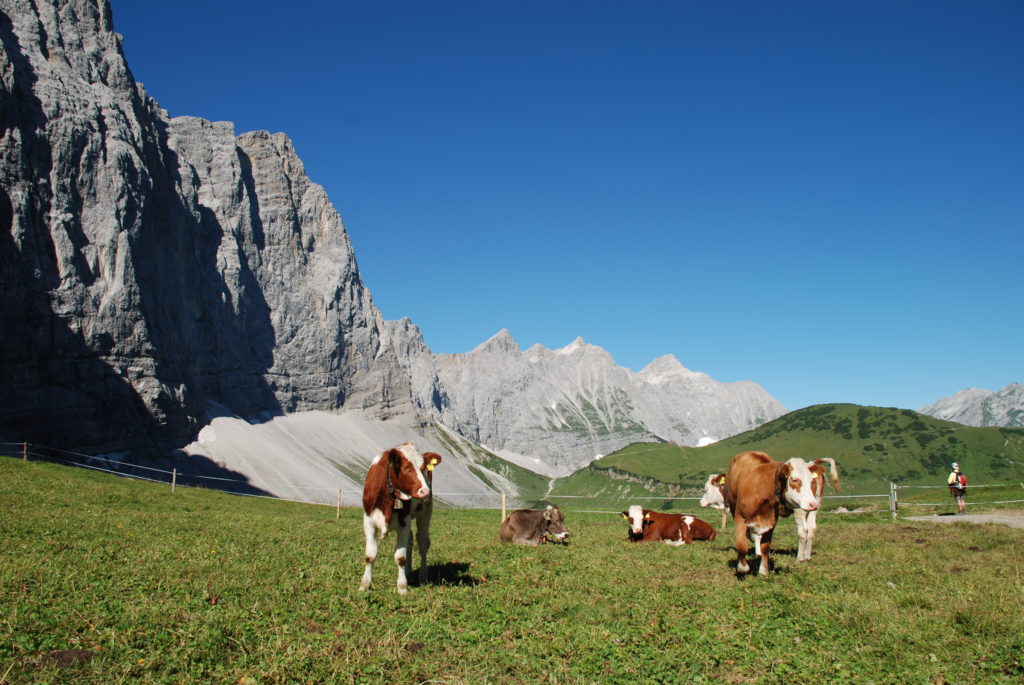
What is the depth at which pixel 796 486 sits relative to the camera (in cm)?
1422

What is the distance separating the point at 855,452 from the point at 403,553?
390ft

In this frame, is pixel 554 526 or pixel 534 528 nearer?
pixel 534 528

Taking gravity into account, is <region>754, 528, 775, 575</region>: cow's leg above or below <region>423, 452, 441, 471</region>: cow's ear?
below

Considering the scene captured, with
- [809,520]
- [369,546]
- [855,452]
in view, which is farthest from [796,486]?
[855,452]

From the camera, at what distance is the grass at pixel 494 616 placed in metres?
8.39

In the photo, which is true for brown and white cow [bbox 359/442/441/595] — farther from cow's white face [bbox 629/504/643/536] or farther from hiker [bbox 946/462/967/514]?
hiker [bbox 946/462/967/514]

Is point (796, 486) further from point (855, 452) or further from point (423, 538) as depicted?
point (855, 452)

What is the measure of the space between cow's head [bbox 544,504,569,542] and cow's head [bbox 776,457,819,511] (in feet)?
30.4

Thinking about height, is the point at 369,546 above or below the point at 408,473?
below

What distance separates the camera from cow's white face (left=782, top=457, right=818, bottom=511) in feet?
45.8

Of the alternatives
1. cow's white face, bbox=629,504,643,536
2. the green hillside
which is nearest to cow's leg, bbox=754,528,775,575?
cow's white face, bbox=629,504,643,536

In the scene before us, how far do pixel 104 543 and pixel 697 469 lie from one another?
133 m

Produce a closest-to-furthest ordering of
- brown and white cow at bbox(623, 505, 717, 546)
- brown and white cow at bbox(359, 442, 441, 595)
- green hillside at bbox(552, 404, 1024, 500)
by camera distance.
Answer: brown and white cow at bbox(359, 442, 441, 595)
brown and white cow at bbox(623, 505, 717, 546)
green hillside at bbox(552, 404, 1024, 500)

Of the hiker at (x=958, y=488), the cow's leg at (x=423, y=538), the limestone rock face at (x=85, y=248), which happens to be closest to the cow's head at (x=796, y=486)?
the cow's leg at (x=423, y=538)
